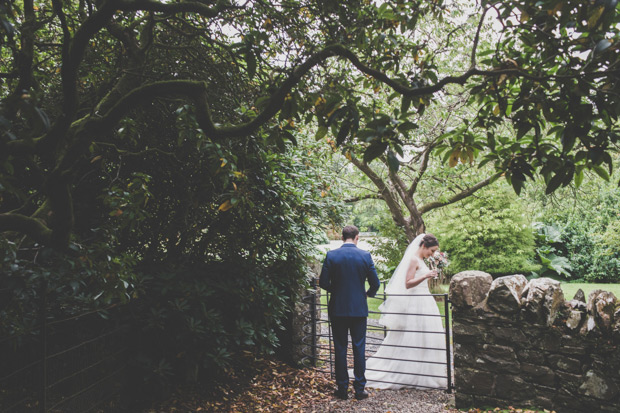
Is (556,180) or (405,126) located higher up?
(405,126)

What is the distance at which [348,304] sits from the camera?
5391mm

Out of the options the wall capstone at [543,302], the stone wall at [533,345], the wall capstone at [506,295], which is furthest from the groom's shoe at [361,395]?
the wall capstone at [543,302]

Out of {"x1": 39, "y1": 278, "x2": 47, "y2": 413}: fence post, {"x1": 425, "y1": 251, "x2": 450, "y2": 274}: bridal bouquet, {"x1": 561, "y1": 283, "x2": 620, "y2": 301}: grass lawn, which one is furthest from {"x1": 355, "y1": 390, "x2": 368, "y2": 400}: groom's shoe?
{"x1": 561, "y1": 283, "x2": 620, "y2": 301}: grass lawn

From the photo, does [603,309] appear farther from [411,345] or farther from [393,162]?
[393,162]

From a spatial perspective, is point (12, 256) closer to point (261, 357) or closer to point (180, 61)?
point (180, 61)

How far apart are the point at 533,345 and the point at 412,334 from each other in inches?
77.8

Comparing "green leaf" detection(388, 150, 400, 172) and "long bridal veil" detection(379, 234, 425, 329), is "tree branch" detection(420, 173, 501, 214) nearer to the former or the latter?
"long bridal veil" detection(379, 234, 425, 329)

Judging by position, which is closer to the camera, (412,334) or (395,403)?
(395,403)

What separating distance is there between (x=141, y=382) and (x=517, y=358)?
4.36 meters

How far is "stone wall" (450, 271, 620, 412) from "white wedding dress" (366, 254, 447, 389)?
1.02 metres

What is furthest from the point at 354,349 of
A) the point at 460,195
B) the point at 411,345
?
the point at 460,195

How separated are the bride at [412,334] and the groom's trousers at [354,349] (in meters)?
0.71

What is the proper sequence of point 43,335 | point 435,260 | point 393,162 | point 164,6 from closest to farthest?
point 393,162, point 164,6, point 43,335, point 435,260

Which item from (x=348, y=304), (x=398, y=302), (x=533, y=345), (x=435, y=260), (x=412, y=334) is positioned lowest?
(x=412, y=334)
